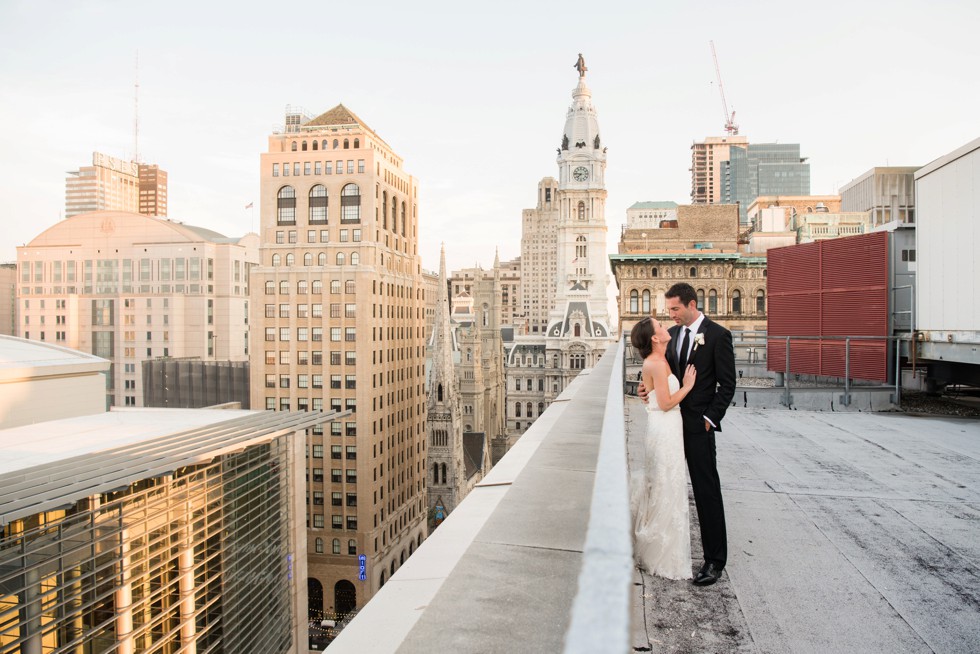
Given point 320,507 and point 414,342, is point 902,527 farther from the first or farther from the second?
point 414,342

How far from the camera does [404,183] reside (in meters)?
70.8

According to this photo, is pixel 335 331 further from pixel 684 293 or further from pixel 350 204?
pixel 684 293

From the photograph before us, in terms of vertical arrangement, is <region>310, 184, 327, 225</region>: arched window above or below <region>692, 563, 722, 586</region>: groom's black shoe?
above

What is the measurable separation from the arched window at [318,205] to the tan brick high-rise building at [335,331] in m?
0.13

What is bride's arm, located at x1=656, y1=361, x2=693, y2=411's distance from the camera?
5.70 metres

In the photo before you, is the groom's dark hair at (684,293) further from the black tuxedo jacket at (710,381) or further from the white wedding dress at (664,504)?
the white wedding dress at (664,504)

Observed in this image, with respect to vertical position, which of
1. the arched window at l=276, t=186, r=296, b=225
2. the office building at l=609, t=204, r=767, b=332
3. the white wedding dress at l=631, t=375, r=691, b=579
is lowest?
the white wedding dress at l=631, t=375, r=691, b=579

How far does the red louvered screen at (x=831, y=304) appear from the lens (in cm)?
1730

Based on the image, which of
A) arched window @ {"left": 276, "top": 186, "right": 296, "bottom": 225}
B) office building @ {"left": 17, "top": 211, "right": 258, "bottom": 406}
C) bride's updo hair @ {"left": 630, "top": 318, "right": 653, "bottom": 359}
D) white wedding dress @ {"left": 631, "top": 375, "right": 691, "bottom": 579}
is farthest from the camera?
office building @ {"left": 17, "top": 211, "right": 258, "bottom": 406}

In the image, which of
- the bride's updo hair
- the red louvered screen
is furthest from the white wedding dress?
the red louvered screen

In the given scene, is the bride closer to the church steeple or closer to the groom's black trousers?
the groom's black trousers

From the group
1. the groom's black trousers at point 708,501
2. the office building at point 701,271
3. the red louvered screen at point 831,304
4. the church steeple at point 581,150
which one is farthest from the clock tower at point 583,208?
the groom's black trousers at point 708,501

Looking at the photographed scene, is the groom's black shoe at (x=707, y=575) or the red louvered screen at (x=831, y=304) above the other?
the red louvered screen at (x=831, y=304)

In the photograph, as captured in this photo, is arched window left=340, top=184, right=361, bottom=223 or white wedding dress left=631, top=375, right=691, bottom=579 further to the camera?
arched window left=340, top=184, right=361, bottom=223
